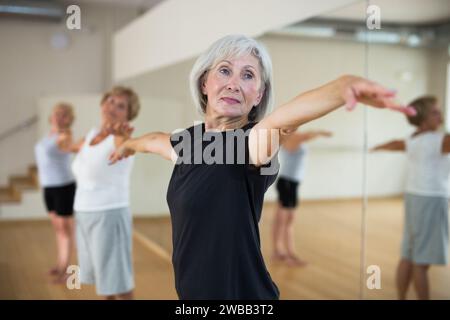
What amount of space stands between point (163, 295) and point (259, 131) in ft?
8.02

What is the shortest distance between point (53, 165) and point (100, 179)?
5.33ft

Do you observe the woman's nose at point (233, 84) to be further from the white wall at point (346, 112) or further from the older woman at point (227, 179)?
the white wall at point (346, 112)


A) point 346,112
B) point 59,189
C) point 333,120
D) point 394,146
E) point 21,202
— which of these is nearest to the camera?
point 394,146

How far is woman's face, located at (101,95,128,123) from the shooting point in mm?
2662

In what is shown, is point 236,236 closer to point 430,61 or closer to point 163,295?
point 430,61

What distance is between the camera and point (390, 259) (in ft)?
8.63

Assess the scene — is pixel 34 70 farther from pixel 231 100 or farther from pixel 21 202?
pixel 231 100

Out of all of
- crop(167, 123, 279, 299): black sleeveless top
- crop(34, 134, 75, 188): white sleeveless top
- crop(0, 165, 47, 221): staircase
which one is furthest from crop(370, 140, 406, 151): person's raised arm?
crop(0, 165, 47, 221): staircase

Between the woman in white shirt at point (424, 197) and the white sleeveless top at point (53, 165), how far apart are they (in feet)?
7.81

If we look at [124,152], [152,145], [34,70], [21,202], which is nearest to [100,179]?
[124,152]

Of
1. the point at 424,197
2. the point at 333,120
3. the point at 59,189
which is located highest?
the point at 333,120

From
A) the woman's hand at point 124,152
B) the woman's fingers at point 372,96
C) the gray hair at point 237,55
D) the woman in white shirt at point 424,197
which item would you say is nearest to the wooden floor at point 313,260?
the woman in white shirt at point 424,197

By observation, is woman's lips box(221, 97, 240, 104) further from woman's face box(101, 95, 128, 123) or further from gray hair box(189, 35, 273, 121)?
woman's face box(101, 95, 128, 123)

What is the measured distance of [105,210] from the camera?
8.68 ft
